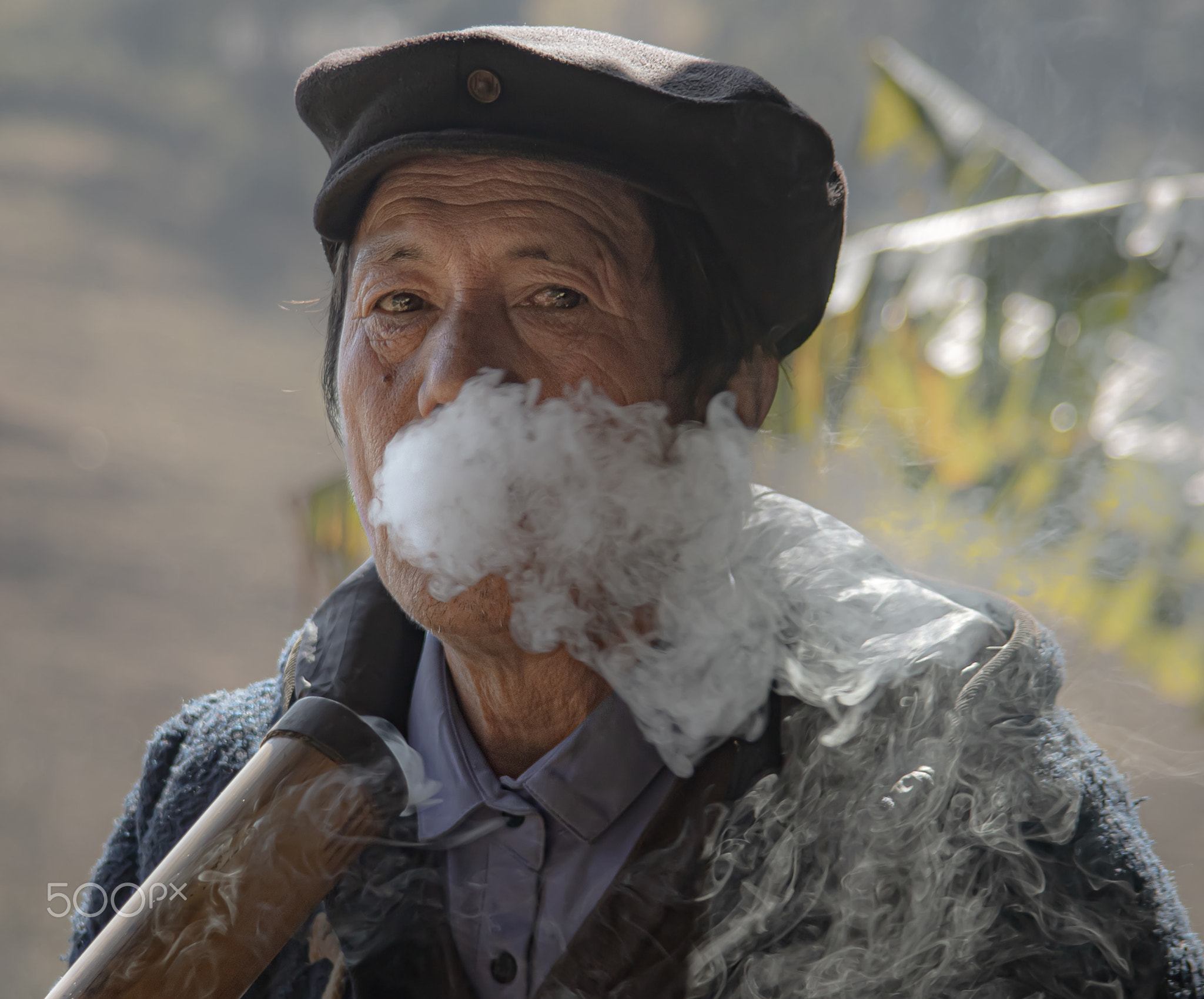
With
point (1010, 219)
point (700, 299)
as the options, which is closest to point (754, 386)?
point (700, 299)

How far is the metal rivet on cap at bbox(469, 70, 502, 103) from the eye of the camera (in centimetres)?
147

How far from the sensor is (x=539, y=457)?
1524 millimetres

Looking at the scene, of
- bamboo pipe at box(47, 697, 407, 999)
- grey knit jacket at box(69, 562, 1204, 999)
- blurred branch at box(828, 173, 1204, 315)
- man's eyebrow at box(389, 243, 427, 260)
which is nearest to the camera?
bamboo pipe at box(47, 697, 407, 999)

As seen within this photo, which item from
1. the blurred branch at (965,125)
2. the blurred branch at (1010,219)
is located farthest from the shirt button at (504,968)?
the blurred branch at (965,125)

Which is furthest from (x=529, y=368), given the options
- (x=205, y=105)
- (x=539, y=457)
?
(x=205, y=105)

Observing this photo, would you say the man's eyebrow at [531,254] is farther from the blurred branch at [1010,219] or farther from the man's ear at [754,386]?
the blurred branch at [1010,219]

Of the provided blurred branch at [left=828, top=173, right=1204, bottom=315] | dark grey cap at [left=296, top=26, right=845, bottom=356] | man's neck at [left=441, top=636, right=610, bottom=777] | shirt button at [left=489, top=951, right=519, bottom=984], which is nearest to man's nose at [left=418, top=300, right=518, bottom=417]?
dark grey cap at [left=296, top=26, right=845, bottom=356]

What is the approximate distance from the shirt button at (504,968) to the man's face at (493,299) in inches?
18.8

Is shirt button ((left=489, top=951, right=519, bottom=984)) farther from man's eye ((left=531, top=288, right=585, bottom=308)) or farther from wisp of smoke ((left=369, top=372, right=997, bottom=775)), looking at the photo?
man's eye ((left=531, top=288, right=585, bottom=308))

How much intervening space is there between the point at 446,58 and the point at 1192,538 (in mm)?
1819

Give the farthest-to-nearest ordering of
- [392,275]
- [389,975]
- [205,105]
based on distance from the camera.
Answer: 1. [205,105]
2. [392,275]
3. [389,975]

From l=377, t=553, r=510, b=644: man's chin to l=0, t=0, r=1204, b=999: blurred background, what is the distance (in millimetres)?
730

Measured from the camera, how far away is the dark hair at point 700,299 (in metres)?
1.64

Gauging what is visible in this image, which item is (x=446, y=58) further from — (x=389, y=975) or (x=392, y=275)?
(x=389, y=975)
